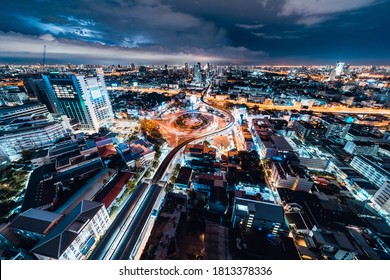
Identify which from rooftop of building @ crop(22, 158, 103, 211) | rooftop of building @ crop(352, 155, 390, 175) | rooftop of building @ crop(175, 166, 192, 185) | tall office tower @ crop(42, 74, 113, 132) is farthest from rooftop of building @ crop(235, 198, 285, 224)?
tall office tower @ crop(42, 74, 113, 132)

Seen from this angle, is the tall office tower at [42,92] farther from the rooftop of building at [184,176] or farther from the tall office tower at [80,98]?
the rooftop of building at [184,176]

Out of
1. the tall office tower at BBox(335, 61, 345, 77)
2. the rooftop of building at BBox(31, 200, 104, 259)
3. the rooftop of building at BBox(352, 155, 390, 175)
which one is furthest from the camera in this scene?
the tall office tower at BBox(335, 61, 345, 77)

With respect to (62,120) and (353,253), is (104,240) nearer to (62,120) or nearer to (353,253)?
(353,253)

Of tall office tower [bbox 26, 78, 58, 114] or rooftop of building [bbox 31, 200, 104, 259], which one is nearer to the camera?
rooftop of building [bbox 31, 200, 104, 259]

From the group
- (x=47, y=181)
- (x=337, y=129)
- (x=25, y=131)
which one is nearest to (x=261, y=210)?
(x=47, y=181)

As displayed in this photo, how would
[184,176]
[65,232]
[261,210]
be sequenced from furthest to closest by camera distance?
[184,176]
[261,210]
[65,232]

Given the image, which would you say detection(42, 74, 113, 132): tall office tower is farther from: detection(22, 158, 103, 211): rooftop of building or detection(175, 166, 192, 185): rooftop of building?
detection(175, 166, 192, 185): rooftop of building

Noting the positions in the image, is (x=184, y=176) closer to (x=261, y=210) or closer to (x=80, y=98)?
(x=261, y=210)

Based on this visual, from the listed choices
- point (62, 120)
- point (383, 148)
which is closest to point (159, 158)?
point (62, 120)
